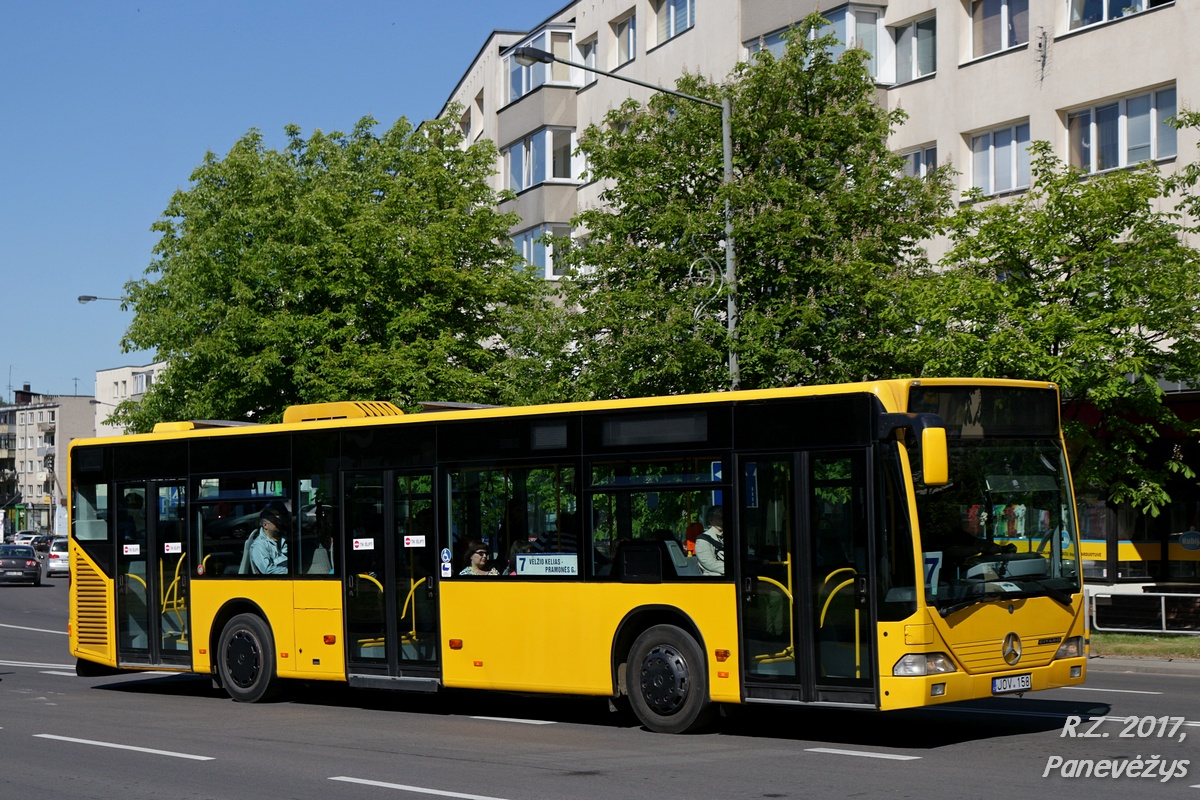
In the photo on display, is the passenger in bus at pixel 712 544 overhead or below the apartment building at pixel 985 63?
below

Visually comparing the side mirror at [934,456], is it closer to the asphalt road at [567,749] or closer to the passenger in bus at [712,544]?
the asphalt road at [567,749]

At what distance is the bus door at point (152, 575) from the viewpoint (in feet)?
56.1

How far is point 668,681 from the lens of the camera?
41.9 feet

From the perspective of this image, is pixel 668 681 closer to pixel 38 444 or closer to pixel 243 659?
pixel 243 659

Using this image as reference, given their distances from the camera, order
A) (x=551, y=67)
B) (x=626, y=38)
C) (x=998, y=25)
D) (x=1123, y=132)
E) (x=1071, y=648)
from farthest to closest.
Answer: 1. (x=551, y=67)
2. (x=626, y=38)
3. (x=998, y=25)
4. (x=1123, y=132)
5. (x=1071, y=648)

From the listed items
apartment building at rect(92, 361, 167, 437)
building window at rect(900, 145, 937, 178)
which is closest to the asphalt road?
building window at rect(900, 145, 937, 178)

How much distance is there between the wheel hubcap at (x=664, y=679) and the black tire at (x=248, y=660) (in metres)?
4.96

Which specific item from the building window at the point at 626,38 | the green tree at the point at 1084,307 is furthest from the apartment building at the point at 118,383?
the green tree at the point at 1084,307

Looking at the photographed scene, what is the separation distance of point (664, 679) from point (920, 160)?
22.2 m

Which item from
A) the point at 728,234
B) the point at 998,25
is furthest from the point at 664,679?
the point at 998,25

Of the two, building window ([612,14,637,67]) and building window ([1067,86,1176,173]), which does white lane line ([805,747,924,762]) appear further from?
building window ([612,14,637,67])

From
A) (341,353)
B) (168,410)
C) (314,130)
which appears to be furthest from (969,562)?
(314,130)

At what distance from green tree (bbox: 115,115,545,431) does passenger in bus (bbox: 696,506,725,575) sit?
1828cm

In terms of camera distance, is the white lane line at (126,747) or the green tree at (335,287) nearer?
the white lane line at (126,747)
